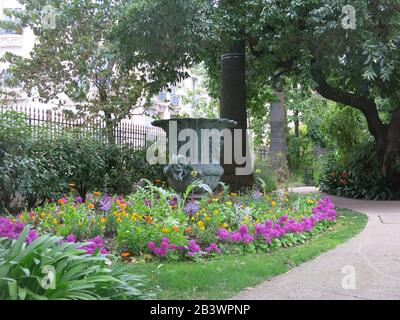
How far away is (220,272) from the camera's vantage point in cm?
502

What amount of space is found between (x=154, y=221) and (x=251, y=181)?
267 inches

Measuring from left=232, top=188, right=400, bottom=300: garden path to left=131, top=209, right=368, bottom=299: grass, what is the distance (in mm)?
123

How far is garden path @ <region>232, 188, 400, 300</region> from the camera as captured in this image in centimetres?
435

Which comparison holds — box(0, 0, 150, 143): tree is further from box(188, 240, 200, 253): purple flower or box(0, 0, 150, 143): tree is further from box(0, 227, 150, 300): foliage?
box(0, 227, 150, 300): foliage

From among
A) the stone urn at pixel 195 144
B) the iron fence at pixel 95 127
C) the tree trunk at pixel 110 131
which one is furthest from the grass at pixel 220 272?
the tree trunk at pixel 110 131

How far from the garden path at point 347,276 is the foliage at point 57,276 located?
3.41 feet

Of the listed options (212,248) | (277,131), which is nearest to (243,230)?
(212,248)

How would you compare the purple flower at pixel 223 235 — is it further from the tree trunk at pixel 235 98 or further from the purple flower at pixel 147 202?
the tree trunk at pixel 235 98

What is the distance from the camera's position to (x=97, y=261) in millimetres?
4164

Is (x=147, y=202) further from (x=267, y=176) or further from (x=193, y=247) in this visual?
(x=267, y=176)

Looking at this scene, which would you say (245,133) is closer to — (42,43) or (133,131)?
(133,131)

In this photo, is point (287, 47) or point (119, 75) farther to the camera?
point (119, 75)
